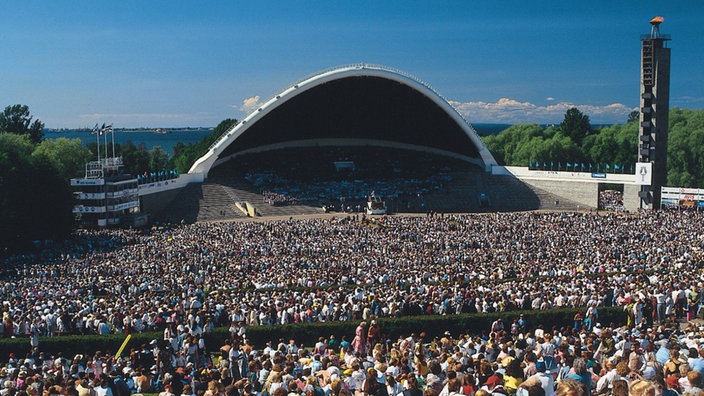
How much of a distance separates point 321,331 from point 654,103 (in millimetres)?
47865

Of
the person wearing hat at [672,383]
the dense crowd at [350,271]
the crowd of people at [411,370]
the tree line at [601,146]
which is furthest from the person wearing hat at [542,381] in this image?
the tree line at [601,146]

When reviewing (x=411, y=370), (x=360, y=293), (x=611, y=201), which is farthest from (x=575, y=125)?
(x=411, y=370)

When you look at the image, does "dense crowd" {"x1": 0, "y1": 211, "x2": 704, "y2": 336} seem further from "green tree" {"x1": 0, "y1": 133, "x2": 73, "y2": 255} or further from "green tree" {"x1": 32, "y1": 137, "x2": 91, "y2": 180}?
"green tree" {"x1": 32, "y1": 137, "x2": 91, "y2": 180}

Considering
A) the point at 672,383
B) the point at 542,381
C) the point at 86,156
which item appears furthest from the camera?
the point at 86,156

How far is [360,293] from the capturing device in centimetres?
2150

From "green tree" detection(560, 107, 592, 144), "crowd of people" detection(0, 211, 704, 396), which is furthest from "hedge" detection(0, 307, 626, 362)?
"green tree" detection(560, 107, 592, 144)

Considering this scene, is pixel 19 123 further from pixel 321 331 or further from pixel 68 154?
pixel 321 331

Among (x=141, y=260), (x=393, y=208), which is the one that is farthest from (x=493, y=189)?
(x=141, y=260)

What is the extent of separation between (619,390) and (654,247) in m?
27.1

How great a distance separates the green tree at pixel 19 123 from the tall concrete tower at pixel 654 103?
64.1 metres

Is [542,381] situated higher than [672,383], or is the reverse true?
[542,381]

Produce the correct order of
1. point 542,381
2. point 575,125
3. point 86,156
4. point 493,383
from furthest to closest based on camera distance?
point 575,125 → point 86,156 → point 493,383 → point 542,381

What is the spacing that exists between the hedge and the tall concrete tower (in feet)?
140

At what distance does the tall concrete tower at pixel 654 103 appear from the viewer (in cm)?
5697
